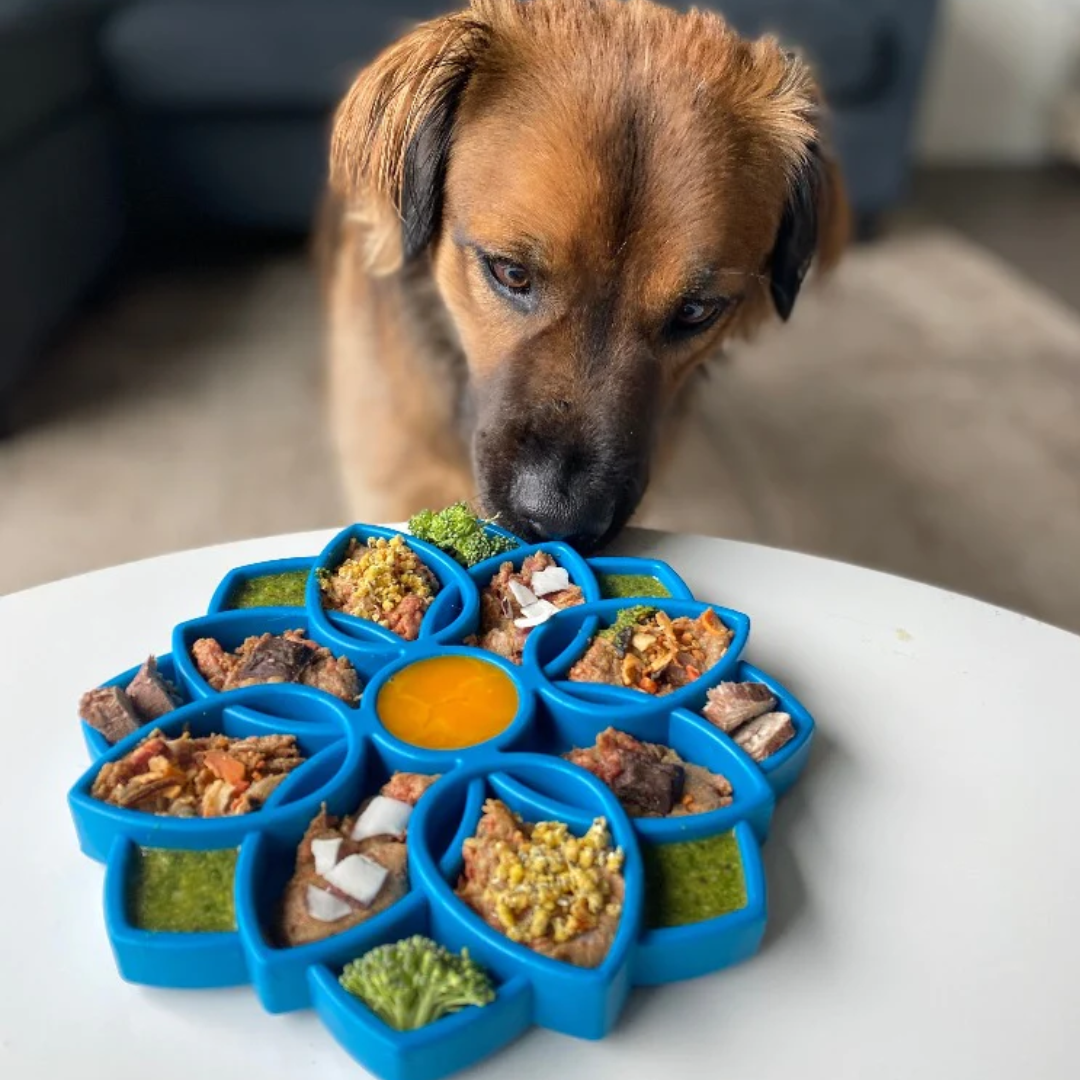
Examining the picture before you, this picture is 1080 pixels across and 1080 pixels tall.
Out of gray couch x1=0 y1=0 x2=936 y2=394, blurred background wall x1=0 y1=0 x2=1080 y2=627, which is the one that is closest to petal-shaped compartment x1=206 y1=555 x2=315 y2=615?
blurred background wall x1=0 y1=0 x2=1080 y2=627

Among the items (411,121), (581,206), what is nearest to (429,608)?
(581,206)

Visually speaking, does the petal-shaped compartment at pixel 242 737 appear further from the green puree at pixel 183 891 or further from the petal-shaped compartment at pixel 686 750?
the petal-shaped compartment at pixel 686 750

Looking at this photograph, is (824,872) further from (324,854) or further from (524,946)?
(324,854)

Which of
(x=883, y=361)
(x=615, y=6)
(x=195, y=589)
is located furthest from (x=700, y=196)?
(x=883, y=361)

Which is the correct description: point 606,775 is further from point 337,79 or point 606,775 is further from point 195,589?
point 337,79

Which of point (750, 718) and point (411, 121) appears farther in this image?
point (411, 121)

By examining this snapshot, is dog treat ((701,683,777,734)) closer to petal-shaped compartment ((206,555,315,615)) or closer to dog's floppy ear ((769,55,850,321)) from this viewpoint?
petal-shaped compartment ((206,555,315,615))
